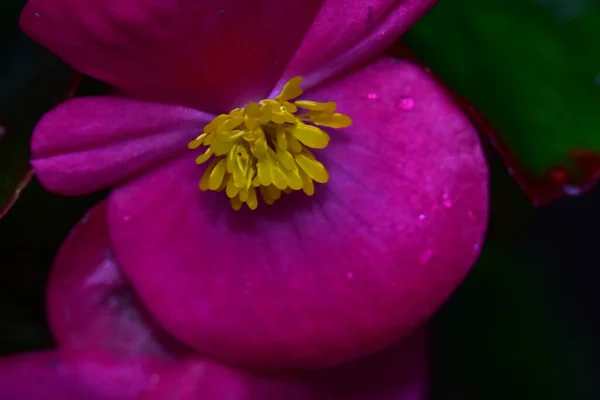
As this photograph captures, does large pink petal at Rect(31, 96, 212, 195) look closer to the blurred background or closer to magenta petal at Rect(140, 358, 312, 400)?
the blurred background

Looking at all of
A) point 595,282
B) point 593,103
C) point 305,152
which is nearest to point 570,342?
point 595,282

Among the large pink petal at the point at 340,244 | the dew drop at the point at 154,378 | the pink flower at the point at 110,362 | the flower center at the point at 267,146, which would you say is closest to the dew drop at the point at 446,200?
the large pink petal at the point at 340,244

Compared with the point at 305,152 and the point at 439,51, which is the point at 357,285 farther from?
the point at 439,51

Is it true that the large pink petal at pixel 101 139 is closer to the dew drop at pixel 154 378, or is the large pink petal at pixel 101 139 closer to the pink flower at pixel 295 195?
the pink flower at pixel 295 195

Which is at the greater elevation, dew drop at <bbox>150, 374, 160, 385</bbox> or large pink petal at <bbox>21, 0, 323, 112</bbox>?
large pink petal at <bbox>21, 0, 323, 112</bbox>

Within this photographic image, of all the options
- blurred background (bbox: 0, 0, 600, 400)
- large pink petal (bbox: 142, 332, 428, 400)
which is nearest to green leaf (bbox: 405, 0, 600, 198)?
blurred background (bbox: 0, 0, 600, 400)
